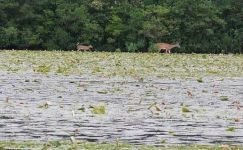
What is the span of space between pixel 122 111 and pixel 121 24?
106 feet

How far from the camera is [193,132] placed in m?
7.89

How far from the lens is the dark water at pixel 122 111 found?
7.56 m

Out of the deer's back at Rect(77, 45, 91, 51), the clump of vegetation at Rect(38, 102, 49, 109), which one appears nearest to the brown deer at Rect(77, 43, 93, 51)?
the deer's back at Rect(77, 45, 91, 51)

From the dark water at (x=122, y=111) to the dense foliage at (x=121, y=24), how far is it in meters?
25.6

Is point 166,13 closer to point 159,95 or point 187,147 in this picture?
point 159,95

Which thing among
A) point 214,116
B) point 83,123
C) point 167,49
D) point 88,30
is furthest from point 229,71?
point 88,30

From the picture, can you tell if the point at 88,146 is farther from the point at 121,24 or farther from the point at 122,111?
the point at 121,24

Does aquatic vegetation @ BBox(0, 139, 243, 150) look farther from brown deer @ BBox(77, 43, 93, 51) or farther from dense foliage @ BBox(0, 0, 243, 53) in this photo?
dense foliage @ BBox(0, 0, 243, 53)

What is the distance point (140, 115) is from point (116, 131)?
1439mm

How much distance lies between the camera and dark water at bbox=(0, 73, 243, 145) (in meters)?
7.56

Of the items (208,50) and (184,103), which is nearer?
(184,103)

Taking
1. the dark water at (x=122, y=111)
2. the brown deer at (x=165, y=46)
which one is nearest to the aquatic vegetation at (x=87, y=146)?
the dark water at (x=122, y=111)

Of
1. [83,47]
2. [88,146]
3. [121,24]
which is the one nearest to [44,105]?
[88,146]

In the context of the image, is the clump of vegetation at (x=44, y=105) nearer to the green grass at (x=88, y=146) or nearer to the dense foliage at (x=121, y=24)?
the green grass at (x=88, y=146)
